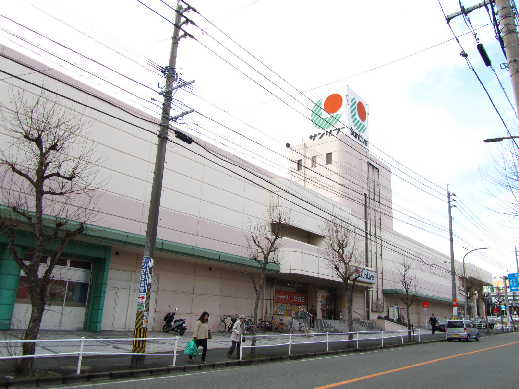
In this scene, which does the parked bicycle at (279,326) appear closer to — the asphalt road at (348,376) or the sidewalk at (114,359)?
the sidewalk at (114,359)

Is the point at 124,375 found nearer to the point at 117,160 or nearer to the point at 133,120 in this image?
the point at 117,160

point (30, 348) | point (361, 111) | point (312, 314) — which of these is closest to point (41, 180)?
point (30, 348)

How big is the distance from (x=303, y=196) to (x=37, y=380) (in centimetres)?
2450

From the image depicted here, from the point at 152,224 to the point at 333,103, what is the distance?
41.5m

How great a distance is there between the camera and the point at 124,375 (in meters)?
A: 10.3

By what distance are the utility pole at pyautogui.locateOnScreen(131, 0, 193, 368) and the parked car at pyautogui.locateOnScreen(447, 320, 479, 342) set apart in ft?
83.0

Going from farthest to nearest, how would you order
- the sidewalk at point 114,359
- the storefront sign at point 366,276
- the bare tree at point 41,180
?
the storefront sign at point 366,276
the bare tree at point 41,180
the sidewalk at point 114,359

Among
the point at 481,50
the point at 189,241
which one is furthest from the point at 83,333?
the point at 481,50

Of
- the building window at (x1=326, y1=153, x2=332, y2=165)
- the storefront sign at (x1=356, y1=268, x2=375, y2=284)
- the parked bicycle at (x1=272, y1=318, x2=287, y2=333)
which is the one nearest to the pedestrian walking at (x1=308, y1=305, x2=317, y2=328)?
the parked bicycle at (x1=272, y1=318, x2=287, y2=333)

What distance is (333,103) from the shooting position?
49.9m

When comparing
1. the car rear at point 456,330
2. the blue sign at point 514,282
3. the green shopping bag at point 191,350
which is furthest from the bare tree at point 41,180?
the blue sign at point 514,282

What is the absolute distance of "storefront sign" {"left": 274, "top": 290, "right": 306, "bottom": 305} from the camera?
30102 mm

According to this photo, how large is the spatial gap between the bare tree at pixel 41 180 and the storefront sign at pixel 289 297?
652 inches

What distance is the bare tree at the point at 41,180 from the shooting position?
10.0 metres
